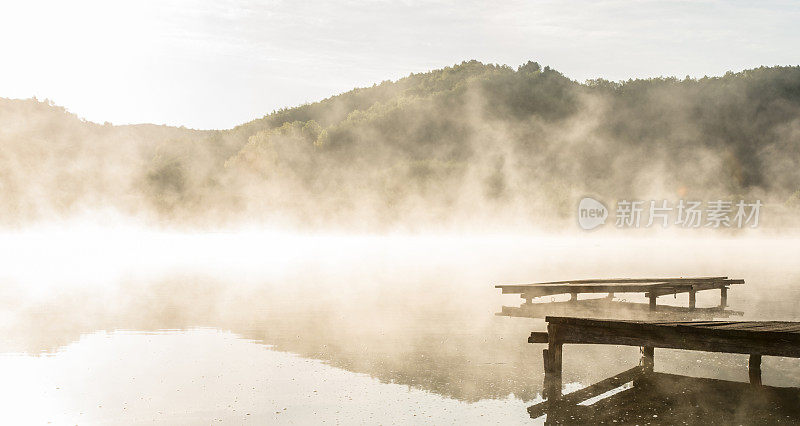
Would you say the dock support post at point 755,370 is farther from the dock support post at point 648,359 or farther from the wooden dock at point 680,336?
the dock support post at point 648,359

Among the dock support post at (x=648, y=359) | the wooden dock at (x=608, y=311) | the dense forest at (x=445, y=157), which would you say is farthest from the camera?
the dense forest at (x=445, y=157)

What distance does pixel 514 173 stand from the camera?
130 metres

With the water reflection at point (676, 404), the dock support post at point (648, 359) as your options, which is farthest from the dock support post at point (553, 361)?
the dock support post at point (648, 359)

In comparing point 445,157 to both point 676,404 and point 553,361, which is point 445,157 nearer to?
point 553,361

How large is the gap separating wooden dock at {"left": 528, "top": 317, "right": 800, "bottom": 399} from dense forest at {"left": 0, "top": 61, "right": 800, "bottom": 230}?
95.0m

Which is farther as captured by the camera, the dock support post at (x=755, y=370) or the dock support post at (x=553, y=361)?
the dock support post at (x=553, y=361)

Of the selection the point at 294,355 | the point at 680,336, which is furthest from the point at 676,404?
the point at 294,355

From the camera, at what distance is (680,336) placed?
1105cm

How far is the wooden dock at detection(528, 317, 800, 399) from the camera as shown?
10492 mm

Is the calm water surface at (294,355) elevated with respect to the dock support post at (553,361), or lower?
lower

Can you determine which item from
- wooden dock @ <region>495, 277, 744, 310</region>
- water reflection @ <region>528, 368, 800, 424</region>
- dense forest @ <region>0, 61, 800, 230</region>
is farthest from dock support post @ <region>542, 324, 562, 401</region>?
dense forest @ <region>0, 61, 800, 230</region>

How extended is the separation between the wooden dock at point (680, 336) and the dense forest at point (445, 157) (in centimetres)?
9503

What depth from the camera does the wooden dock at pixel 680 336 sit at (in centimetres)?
1049

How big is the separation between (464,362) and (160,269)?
31.5 m
